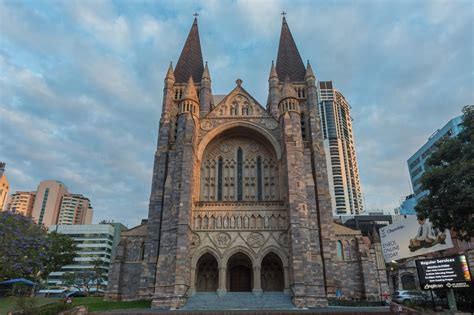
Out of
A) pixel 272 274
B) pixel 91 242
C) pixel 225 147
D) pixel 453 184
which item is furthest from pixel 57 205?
pixel 453 184

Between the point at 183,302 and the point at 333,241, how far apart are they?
13.4 metres

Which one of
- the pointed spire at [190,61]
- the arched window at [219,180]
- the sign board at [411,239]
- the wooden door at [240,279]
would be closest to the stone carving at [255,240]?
the wooden door at [240,279]

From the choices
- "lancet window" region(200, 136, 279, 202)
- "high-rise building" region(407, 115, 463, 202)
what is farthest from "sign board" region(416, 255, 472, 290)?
"high-rise building" region(407, 115, 463, 202)

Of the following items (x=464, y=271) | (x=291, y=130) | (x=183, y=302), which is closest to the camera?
(x=464, y=271)

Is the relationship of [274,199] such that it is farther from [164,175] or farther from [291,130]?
[164,175]

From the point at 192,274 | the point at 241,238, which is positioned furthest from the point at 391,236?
the point at 192,274

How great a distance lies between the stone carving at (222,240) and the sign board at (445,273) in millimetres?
14286

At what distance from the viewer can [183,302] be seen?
885 inches

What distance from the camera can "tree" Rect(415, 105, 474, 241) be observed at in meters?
13.6

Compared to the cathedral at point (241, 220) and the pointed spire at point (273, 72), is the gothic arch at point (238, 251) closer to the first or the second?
the cathedral at point (241, 220)

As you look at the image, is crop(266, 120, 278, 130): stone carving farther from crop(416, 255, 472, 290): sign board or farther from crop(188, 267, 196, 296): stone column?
crop(416, 255, 472, 290): sign board

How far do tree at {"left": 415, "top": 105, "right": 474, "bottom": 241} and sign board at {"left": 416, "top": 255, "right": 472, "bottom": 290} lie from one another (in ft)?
4.93

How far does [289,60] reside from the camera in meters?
39.8

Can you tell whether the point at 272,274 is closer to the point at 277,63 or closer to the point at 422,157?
the point at 277,63
